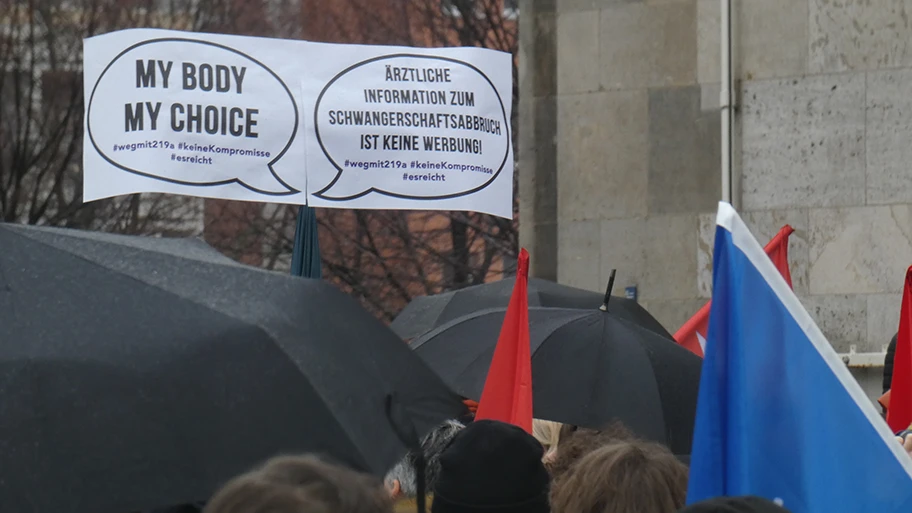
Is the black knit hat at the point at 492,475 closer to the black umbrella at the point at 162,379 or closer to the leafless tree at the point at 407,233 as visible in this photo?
the black umbrella at the point at 162,379

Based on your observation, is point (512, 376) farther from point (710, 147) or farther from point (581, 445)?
point (710, 147)

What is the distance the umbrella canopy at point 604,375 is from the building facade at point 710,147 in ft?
8.01

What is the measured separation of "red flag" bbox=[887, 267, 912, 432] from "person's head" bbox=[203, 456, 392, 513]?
4.29 m

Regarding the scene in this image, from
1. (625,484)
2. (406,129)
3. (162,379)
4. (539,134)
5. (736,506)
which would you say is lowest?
(625,484)

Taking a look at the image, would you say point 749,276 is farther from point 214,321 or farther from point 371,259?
point 371,259

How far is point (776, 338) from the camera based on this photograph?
3.01 m

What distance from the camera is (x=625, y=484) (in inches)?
137

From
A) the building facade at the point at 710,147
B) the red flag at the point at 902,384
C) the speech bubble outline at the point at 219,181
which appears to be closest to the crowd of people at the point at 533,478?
the red flag at the point at 902,384

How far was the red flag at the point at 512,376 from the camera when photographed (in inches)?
227

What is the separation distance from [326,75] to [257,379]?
3954mm

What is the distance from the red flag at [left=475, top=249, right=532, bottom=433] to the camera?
577 cm

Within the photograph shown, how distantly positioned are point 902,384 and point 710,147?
308cm

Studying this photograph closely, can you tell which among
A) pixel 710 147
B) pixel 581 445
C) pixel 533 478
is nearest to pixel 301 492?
pixel 533 478

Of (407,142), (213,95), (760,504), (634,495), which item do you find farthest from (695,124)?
(760,504)
